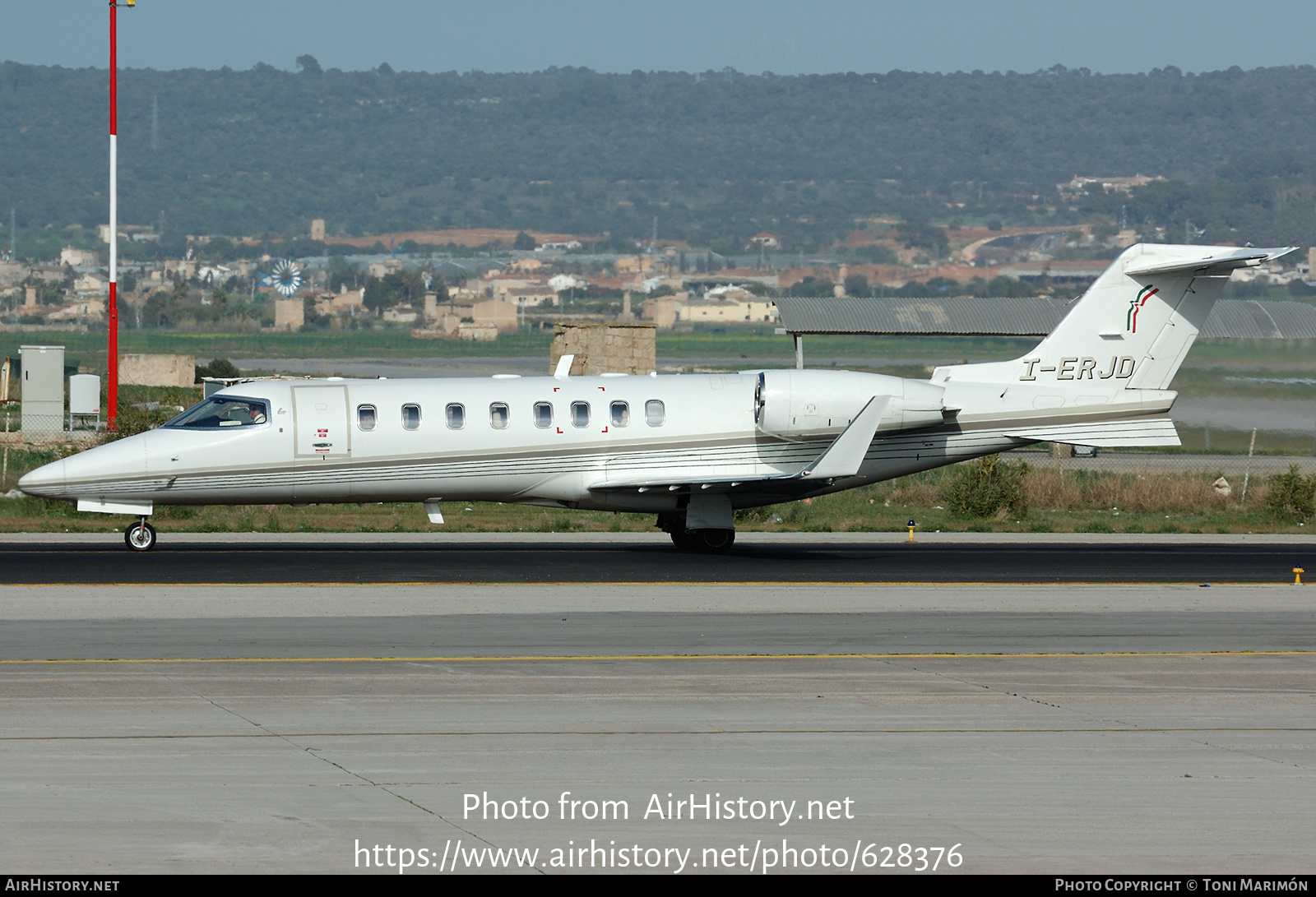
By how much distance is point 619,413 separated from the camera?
2411cm

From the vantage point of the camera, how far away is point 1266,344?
4188 cm

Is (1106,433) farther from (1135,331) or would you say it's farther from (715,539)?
(715,539)

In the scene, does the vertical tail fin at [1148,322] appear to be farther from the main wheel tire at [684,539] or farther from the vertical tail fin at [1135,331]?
the main wheel tire at [684,539]

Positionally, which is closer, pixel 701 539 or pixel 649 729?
pixel 649 729

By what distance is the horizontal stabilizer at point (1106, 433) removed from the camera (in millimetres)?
24953

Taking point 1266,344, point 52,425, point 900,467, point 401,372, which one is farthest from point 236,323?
point 900,467

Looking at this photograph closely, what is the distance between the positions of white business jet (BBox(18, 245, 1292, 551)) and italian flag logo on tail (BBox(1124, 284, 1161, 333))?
0.10 ft

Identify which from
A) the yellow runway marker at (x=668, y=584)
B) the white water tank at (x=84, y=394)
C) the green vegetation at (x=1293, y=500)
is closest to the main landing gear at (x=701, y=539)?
the yellow runway marker at (x=668, y=584)

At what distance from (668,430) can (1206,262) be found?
363 inches

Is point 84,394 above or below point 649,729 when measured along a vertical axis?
below

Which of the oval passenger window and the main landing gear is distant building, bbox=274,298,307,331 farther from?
the oval passenger window

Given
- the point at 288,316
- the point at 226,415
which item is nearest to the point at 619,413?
the point at 226,415
